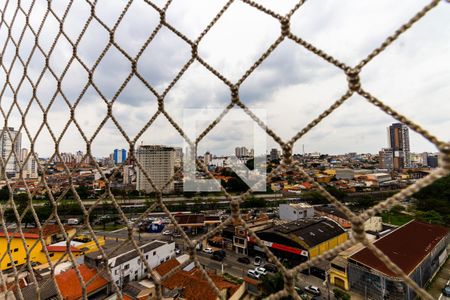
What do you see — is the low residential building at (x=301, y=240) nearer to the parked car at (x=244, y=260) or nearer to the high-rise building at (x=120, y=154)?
the parked car at (x=244, y=260)

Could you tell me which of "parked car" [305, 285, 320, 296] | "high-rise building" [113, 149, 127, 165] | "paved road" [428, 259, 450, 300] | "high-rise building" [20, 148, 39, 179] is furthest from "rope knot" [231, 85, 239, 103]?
"paved road" [428, 259, 450, 300]

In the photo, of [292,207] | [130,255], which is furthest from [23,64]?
[292,207]

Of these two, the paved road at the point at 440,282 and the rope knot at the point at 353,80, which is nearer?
the rope knot at the point at 353,80

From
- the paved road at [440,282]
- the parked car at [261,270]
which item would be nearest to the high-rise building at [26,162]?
the parked car at [261,270]

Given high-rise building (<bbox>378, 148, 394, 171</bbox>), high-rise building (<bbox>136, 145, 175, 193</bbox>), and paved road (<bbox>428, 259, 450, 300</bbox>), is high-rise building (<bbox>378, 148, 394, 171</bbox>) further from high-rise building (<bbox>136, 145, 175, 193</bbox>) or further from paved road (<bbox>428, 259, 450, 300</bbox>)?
high-rise building (<bbox>136, 145, 175, 193</bbox>)

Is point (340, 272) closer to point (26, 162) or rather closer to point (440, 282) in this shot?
point (440, 282)

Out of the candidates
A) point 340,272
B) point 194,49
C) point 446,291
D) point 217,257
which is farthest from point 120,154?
point 446,291

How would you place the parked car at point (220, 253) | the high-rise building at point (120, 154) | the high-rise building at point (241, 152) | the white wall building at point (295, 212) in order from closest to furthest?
the high-rise building at point (120, 154)
the high-rise building at point (241, 152)
the parked car at point (220, 253)
the white wall building at point (295, 212)
